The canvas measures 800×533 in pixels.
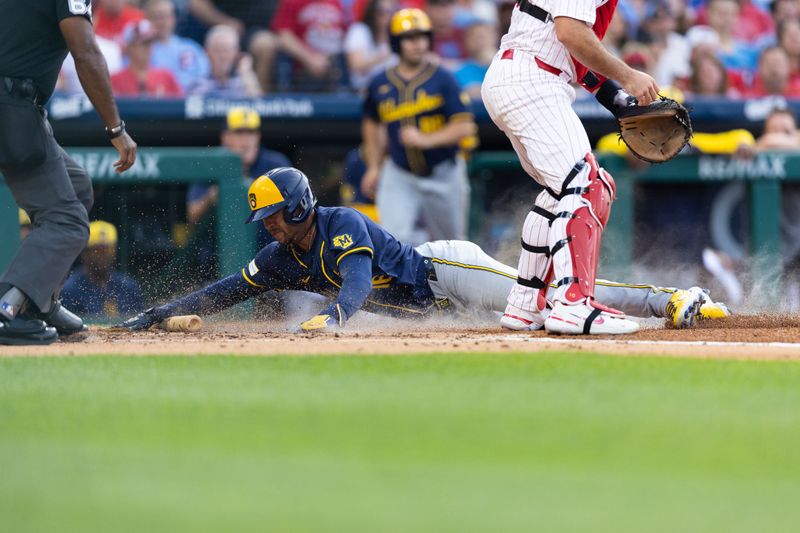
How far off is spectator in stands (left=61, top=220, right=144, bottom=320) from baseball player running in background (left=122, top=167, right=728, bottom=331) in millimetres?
1646

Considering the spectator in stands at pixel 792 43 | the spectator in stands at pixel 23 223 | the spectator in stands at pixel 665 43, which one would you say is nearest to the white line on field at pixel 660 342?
the spectator in stands at pixel 23 223

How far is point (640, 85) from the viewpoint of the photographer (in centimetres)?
538

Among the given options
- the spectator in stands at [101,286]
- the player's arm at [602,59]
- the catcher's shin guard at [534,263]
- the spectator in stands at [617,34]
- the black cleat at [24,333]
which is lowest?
the spectator in stands at [101,286]

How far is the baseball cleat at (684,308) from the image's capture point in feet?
20.4

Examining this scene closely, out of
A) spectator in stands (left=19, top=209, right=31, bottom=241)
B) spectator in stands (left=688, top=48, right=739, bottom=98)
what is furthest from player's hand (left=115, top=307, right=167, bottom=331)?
spectator in stands (left=688, top=48, right=739, bottom=98)

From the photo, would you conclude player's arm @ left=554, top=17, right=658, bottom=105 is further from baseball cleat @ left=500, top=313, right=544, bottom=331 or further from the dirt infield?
baseball cleat @ left=500, top=313, right=544, bottom=331

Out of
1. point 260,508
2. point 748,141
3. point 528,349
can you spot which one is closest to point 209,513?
point 260,508

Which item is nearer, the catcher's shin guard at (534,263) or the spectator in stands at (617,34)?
the catcher's shin guard at (534,263)

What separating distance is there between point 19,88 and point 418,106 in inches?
176

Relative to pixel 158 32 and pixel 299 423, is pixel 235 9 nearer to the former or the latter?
pixel 158 32

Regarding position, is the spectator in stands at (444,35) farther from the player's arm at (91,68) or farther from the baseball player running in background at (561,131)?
the player's arm at (91,68)

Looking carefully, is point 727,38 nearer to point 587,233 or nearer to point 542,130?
point 542,130

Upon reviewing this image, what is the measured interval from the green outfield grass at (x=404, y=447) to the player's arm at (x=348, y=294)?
4.01ft

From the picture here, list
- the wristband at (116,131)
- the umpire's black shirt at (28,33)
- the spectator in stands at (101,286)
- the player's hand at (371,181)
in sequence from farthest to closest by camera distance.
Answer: the player's hand at (371,181), the spectator in stands at (101,286), the wristband at (116,131), the umpire's black shirt at (28,33)
